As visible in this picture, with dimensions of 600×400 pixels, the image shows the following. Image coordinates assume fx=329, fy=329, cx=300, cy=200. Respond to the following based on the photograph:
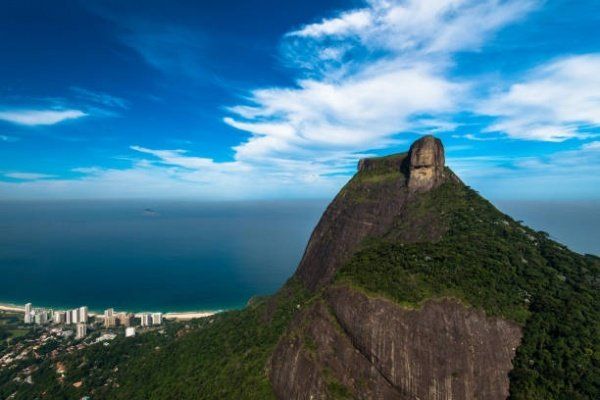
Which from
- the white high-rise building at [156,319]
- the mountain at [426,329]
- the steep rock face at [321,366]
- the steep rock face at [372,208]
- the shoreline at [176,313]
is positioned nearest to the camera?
the mountain at [426,329]

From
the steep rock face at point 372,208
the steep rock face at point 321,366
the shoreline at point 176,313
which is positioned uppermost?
the steep rock face at point 372,208

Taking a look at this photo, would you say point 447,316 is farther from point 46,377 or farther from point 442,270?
point 46,377

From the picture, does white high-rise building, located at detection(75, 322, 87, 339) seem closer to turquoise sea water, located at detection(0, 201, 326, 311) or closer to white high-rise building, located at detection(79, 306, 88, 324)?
white high-rise building, located at detection(79, 306, 88, 324)

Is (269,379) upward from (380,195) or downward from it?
downward

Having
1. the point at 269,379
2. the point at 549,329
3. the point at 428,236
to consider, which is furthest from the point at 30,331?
the point at 549,329

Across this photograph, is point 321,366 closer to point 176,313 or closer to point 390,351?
point 390,351

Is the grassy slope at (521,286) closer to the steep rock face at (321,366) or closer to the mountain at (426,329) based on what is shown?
the mountain at (426,329)

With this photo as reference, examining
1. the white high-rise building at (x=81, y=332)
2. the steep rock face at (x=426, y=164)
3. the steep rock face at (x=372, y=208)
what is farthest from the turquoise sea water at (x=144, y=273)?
the steep rock face at (x=426, y=164)
